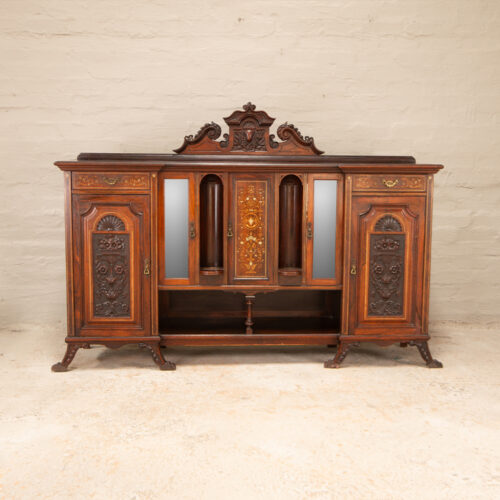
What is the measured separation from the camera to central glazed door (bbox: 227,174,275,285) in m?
2.98

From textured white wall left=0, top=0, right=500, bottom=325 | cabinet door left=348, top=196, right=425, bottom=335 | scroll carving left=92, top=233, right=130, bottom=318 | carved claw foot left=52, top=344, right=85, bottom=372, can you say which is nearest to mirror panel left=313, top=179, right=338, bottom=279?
cabinet door left=348, top=196, right=425, bottom=335

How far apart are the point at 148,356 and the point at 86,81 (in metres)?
Answer: 2.29

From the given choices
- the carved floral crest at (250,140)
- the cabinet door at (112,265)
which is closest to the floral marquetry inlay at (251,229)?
the carved floral crest at (250,140)

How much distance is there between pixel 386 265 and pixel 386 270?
0.03 meters

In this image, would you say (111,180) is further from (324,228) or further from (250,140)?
(324,228)

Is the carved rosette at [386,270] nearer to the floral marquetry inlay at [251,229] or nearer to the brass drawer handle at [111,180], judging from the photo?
the floral marquetry inlay at [251,229]

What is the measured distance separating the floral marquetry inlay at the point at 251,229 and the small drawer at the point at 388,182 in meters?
0.61

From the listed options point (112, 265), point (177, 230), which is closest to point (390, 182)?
point (177, 230)

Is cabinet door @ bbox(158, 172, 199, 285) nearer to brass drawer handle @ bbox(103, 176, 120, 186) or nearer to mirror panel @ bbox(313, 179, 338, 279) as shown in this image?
brass drawer handle @ bbox(103, 176, 120, 186)

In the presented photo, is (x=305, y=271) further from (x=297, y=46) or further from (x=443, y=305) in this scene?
(x=297, y=46)

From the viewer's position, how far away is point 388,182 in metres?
2.94

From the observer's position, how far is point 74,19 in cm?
376

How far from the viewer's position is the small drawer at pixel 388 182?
116 inches

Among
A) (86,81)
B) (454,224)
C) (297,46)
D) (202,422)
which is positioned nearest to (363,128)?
(297,46)
